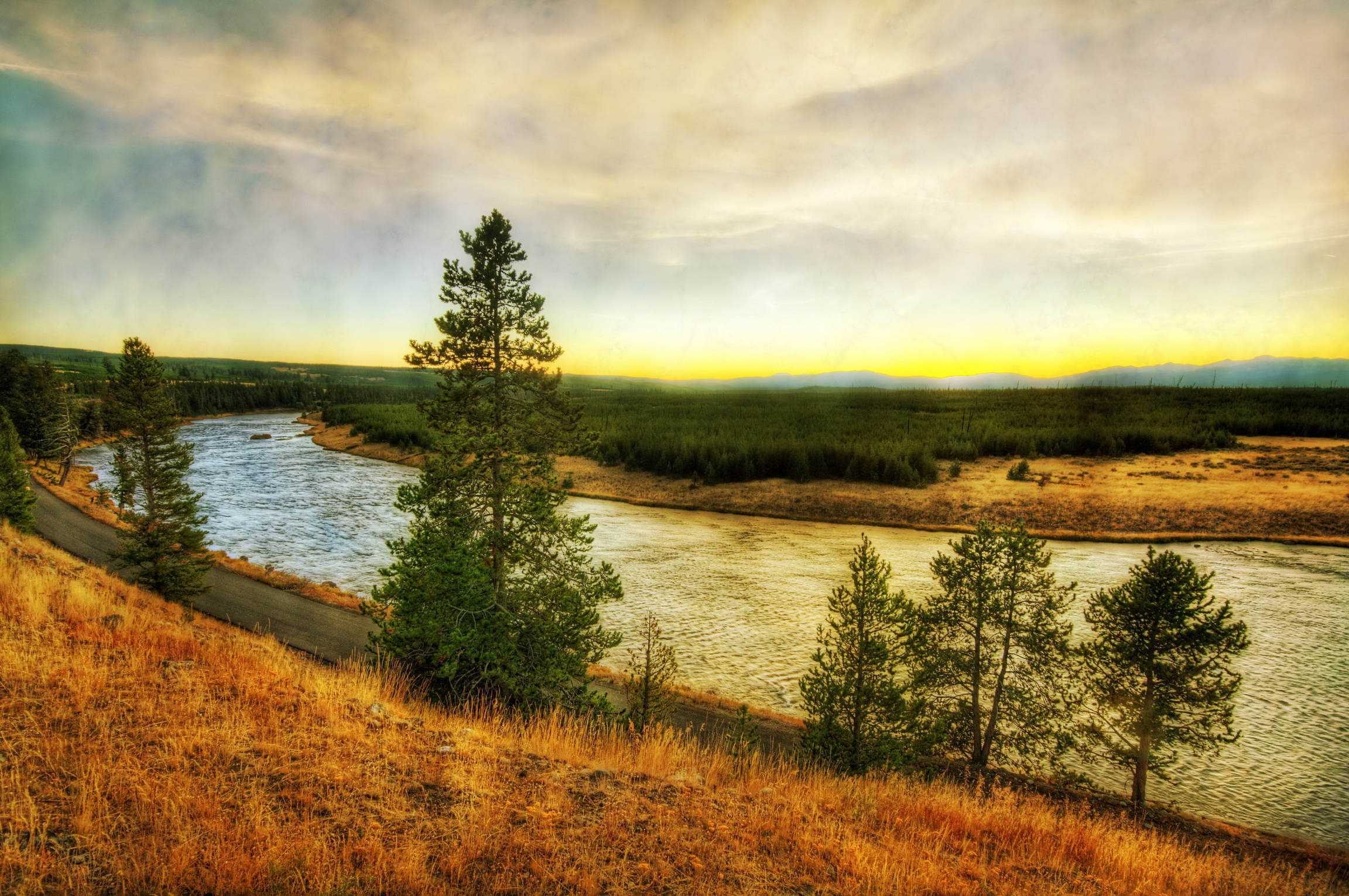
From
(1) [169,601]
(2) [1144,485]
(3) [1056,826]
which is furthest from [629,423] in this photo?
(3) [1056,826]

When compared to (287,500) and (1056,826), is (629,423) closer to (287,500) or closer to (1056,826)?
(287,500)

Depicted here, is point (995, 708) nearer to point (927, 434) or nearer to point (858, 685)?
point (858, 685)

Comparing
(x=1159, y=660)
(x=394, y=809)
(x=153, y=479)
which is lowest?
(x=1159, y=660)

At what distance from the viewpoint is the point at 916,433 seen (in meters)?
61.6

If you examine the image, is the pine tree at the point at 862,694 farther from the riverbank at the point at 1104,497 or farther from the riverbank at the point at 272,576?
the riverbank at the point at 1104,497

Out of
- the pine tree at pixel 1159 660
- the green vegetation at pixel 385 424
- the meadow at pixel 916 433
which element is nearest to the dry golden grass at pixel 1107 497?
the meadow at pixel 916 433

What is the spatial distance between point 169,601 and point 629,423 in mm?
60968

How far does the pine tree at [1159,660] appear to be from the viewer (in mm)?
11359

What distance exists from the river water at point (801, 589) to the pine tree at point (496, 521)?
7.85m

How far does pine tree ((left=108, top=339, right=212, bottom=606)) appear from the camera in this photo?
19.1m

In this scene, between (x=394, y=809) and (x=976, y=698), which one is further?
(x=976, y=698)

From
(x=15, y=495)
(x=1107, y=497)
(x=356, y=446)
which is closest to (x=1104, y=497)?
(x=1107, y=497)

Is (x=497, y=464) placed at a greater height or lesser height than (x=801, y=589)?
greater

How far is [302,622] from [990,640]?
22941mm
